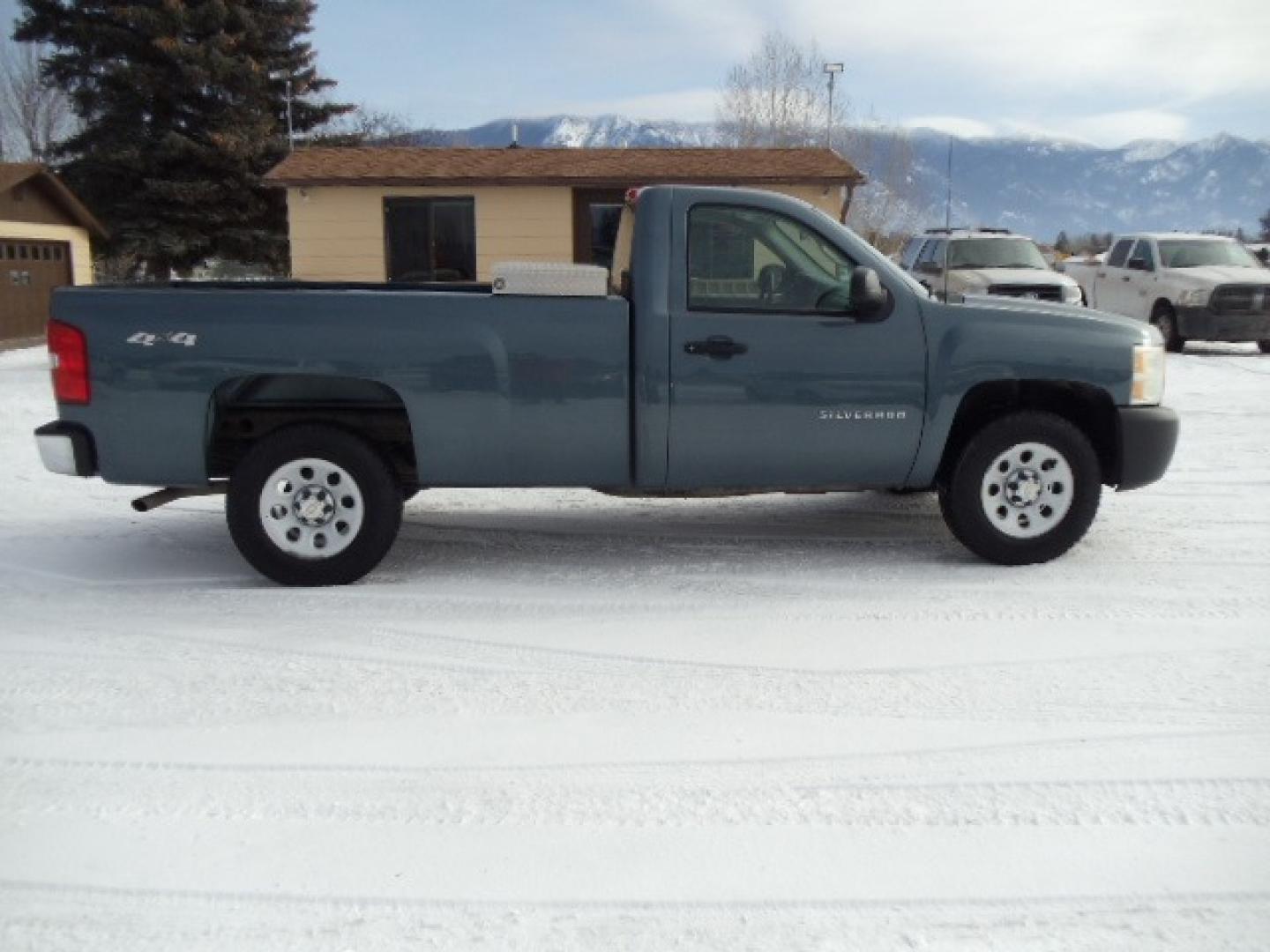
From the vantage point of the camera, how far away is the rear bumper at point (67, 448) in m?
5.21

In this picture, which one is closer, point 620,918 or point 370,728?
point 620,918

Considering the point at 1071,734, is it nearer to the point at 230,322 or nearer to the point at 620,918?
the point at 620,918

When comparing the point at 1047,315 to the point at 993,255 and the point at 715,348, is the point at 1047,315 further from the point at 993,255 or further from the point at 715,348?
the point at 993,255

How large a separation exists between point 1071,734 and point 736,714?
3.69 feet

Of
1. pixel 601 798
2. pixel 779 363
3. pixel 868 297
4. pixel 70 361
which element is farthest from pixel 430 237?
pixel 601 798

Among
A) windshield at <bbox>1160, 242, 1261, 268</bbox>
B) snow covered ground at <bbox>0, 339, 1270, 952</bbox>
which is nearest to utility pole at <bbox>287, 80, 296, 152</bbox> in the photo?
windshield at <bbox>1160, 242, 1261, 268</bbox>

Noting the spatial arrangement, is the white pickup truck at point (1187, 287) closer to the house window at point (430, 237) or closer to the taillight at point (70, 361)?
the house window at point (430, 237)

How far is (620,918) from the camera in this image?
8.92ft

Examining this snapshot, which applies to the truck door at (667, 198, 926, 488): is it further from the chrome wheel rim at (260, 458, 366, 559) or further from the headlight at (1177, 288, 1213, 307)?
the headlight at (1177, 288, 1213, 307)

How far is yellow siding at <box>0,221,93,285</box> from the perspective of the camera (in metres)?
22.7

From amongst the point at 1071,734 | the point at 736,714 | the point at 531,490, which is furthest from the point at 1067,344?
the point at 531,490

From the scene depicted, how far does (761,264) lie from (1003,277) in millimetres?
11546

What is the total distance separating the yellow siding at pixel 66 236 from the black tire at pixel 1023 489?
21097 millimetres

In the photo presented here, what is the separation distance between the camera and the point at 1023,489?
5.71 meters
